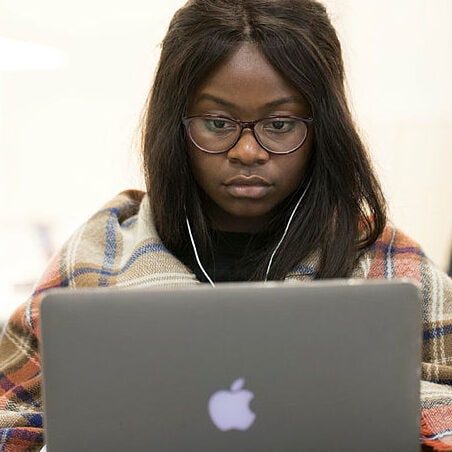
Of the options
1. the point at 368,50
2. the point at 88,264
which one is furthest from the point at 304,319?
the point at 368,50

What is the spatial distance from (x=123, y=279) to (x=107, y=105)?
53.1 inches

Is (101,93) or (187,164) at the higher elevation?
(101,93)

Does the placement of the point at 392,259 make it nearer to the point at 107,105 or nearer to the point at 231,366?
the point at 231,366

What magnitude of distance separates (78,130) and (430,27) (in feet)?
3.74

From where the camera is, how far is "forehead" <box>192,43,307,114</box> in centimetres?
109

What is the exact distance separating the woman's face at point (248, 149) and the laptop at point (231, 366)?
17.2 inches

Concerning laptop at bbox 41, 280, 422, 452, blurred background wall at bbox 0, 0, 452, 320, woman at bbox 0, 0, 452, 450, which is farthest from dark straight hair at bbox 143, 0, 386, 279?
blurred background wall at bbox 0, 0, 452, 320

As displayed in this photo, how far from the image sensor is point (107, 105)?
7.99 ft

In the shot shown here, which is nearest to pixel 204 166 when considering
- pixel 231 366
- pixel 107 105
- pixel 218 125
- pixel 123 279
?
pixel 218 125

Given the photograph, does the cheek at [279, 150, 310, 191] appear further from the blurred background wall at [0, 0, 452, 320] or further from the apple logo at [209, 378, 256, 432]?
the blurred background wall at [0, 0, 452, 320]

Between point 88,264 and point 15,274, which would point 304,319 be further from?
point 15,274

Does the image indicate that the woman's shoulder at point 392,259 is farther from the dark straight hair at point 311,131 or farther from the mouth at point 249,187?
the mouth at point 249,187

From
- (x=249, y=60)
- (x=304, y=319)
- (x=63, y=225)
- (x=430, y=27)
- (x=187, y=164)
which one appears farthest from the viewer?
(x=63, y=225)

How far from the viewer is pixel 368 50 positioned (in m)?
2.35
